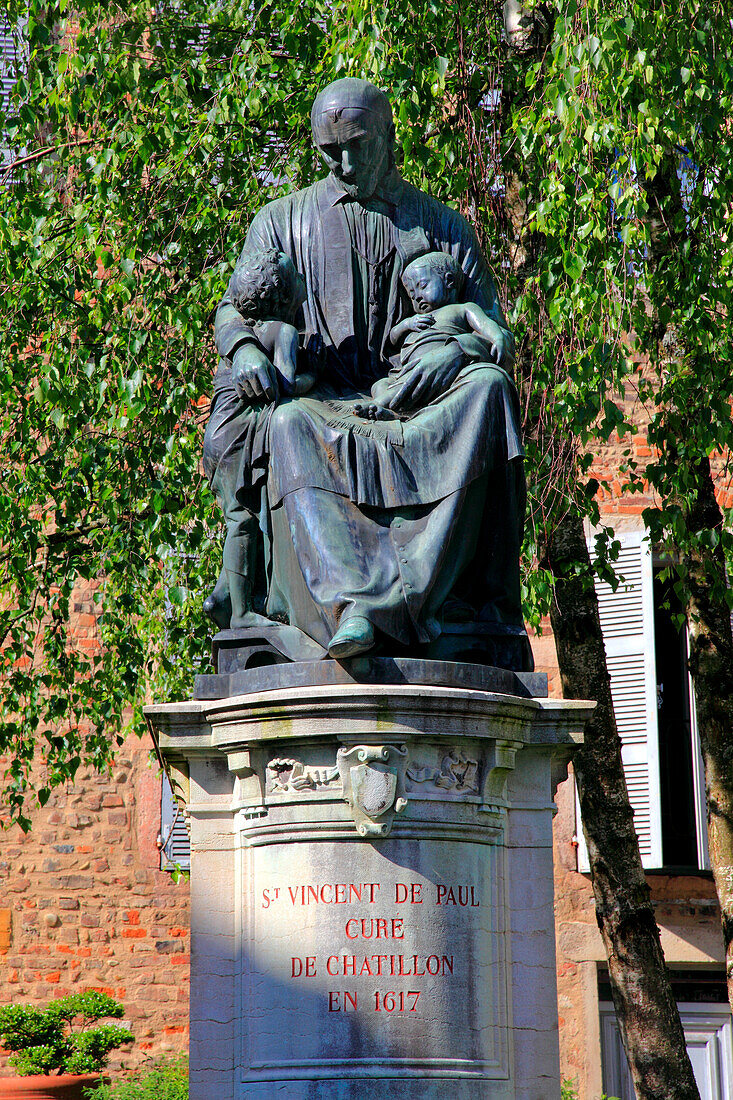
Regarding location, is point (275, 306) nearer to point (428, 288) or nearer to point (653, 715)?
point (428, 288)

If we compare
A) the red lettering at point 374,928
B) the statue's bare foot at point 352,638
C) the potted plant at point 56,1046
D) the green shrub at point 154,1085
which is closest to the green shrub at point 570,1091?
the green shrub at point 154,1085

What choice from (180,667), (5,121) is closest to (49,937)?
(180,667)

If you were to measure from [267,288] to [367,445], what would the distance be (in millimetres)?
Answer: 637

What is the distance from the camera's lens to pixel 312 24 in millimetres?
7293

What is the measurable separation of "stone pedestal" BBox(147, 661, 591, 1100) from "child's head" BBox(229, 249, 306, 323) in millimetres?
1145

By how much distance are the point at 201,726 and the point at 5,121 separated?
13.7 ft

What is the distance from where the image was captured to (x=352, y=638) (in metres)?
3.94

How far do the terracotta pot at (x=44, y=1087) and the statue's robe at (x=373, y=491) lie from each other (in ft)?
15.4

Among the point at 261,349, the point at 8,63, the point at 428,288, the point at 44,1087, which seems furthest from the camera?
the point at 44,1087

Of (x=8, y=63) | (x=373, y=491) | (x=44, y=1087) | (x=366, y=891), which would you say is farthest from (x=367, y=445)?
(x=44, y=1087)

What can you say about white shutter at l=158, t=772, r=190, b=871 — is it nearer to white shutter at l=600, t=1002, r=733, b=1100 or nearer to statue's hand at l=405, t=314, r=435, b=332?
white shutter at l=600, t=1002, r=733, b=1100

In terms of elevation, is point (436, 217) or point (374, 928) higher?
point (436, 217)

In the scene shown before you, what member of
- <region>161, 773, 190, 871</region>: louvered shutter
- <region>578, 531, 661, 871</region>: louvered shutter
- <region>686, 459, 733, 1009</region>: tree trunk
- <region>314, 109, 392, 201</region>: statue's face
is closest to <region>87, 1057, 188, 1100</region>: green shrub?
<region>161, 773, 190, 871</region>: louvered shutter

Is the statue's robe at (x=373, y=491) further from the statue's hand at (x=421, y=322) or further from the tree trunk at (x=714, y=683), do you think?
the tree trunk at (x=714, y=683)
